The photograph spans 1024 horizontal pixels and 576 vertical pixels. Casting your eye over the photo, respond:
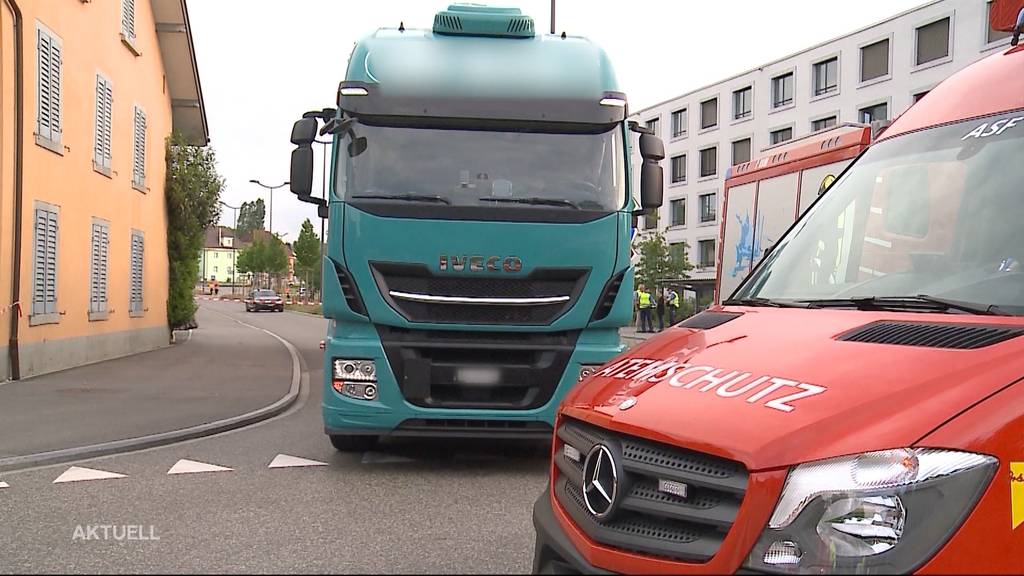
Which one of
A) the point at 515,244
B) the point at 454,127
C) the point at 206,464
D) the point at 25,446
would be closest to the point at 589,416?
the point at 515,244

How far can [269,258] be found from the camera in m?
74.4

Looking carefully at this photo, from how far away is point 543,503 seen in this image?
3.21m

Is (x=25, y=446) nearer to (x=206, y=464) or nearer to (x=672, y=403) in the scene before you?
(x=206, y=464)

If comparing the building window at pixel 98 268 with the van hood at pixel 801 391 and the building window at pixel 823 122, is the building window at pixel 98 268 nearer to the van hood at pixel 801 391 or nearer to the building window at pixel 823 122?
the van hood at pixel 801 391

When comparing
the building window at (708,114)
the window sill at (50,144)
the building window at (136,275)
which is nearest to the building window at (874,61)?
the building window at (708,114)

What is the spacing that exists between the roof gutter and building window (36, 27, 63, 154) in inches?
31.3

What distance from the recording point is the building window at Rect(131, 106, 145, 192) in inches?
765

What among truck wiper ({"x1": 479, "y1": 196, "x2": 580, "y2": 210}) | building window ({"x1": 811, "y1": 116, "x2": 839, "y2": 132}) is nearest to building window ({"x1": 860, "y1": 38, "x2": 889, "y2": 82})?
building window ({"x1": 811, "y1": 116, "x2": 839, "y2": 132})

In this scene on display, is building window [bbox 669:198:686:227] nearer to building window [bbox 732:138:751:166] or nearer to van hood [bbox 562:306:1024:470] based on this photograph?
building window [bbox 732:138:751:166]

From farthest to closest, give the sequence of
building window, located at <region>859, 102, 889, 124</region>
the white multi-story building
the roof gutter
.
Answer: building window, located at <region>859, 102, 889, 124</region>, the white multi-story building, the roof gutter

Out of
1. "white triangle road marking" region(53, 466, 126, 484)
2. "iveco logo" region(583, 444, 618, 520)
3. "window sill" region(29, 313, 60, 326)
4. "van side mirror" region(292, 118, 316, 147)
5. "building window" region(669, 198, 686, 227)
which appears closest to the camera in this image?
"iveco logo" region(583, 444, 618, 520)

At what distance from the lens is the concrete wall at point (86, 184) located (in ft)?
43.1

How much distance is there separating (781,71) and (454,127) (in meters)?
44.0

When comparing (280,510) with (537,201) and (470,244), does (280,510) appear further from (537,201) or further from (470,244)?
(537,201)
